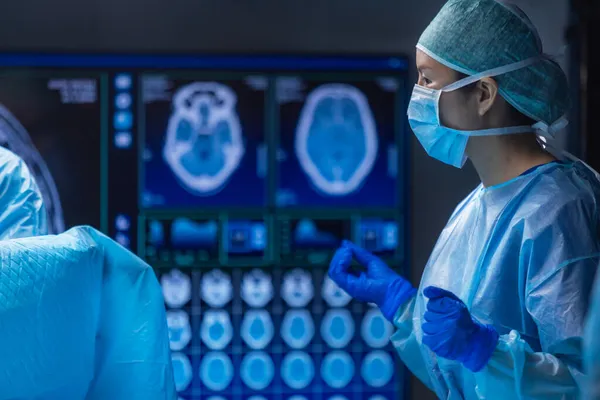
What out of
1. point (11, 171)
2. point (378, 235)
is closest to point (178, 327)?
point (378, 235)

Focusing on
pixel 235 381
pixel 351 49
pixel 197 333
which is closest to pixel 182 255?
pixel 197 333

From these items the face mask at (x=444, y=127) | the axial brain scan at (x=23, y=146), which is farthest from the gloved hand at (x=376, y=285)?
the axial brain scan at (x=23, y=146)

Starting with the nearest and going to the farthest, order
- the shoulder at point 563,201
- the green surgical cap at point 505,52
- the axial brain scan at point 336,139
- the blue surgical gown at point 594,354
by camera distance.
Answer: the blue surgical gown at point 594,354 < the shoulder at point 563,201 < the green surgical cap at point 505,52 < the axial brain scan at point 336,139

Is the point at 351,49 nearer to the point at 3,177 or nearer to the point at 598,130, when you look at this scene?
the point at 598,130

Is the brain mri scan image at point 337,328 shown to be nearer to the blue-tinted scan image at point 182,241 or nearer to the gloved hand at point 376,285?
the blue-tinted scan image at point 182,241

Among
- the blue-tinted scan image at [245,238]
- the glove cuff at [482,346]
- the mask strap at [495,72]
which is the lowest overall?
the glove cuff at [482,346]

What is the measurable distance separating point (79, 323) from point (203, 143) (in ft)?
4.54

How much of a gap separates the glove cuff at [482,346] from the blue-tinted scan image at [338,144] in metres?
1.45

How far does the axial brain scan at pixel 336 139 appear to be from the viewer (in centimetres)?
275

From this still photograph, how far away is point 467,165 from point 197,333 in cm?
119

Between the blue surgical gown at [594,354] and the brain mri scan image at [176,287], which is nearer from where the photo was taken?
the blue surgical gown at [594,354]

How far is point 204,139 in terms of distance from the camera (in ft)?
8.93

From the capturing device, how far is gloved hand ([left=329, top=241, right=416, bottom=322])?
173 centimetres

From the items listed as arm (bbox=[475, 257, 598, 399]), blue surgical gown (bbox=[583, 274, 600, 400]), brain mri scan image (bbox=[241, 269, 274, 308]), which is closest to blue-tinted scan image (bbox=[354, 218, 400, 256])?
brain mri scan image (bbox=[241, 269, 274, 308])
